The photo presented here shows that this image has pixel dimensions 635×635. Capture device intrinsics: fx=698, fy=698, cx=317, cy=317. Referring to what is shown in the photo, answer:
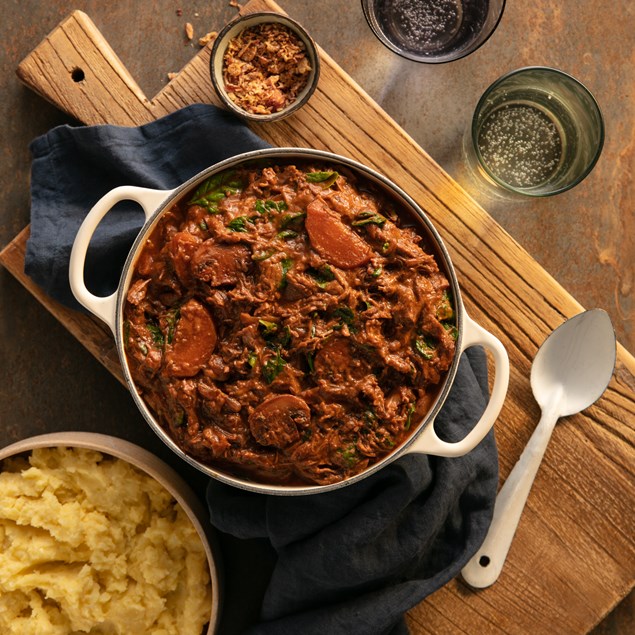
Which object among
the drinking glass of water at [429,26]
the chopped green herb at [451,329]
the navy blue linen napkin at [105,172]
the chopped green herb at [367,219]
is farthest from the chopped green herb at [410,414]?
the drinking glass of water at [429,26]

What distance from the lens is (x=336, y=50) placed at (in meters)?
3.64

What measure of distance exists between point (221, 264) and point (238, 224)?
162 millimetres

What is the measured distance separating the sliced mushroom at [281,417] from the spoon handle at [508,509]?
4.05 ft

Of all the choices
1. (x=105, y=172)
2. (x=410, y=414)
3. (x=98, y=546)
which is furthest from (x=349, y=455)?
(x=105, y=172)

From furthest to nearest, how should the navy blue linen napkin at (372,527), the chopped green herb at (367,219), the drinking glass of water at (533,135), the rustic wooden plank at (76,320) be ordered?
the drinking glass of water at (533,135) → the rustic wooden plank at (76,320) → the navy blue linen napkin at (372,527) → the chopped green herb at (367,219)

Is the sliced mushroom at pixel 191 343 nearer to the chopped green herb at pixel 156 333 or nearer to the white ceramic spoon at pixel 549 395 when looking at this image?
the chopped green herb at pixel 156 333

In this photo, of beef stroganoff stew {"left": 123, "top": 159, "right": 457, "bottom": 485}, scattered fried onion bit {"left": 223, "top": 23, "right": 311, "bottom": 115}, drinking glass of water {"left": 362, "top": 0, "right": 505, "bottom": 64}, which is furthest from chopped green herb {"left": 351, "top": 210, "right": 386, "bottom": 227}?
drinking glass of water {"left": 362, "top": 0, "right": 505, "bottom": 64}

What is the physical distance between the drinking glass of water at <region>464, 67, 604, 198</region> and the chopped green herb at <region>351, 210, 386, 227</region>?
109cm

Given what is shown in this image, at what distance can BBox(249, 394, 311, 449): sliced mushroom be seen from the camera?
241 cm

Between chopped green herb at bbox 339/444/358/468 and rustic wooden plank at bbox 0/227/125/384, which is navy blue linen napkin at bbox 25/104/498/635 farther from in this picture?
chopped green herb at bbox 339/444/358/468

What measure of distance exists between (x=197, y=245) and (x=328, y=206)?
0.49m

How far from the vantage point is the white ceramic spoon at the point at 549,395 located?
Answer: 10.3 ft

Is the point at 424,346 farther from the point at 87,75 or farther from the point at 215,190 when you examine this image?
the point at 87,75

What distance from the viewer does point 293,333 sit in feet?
7.92
